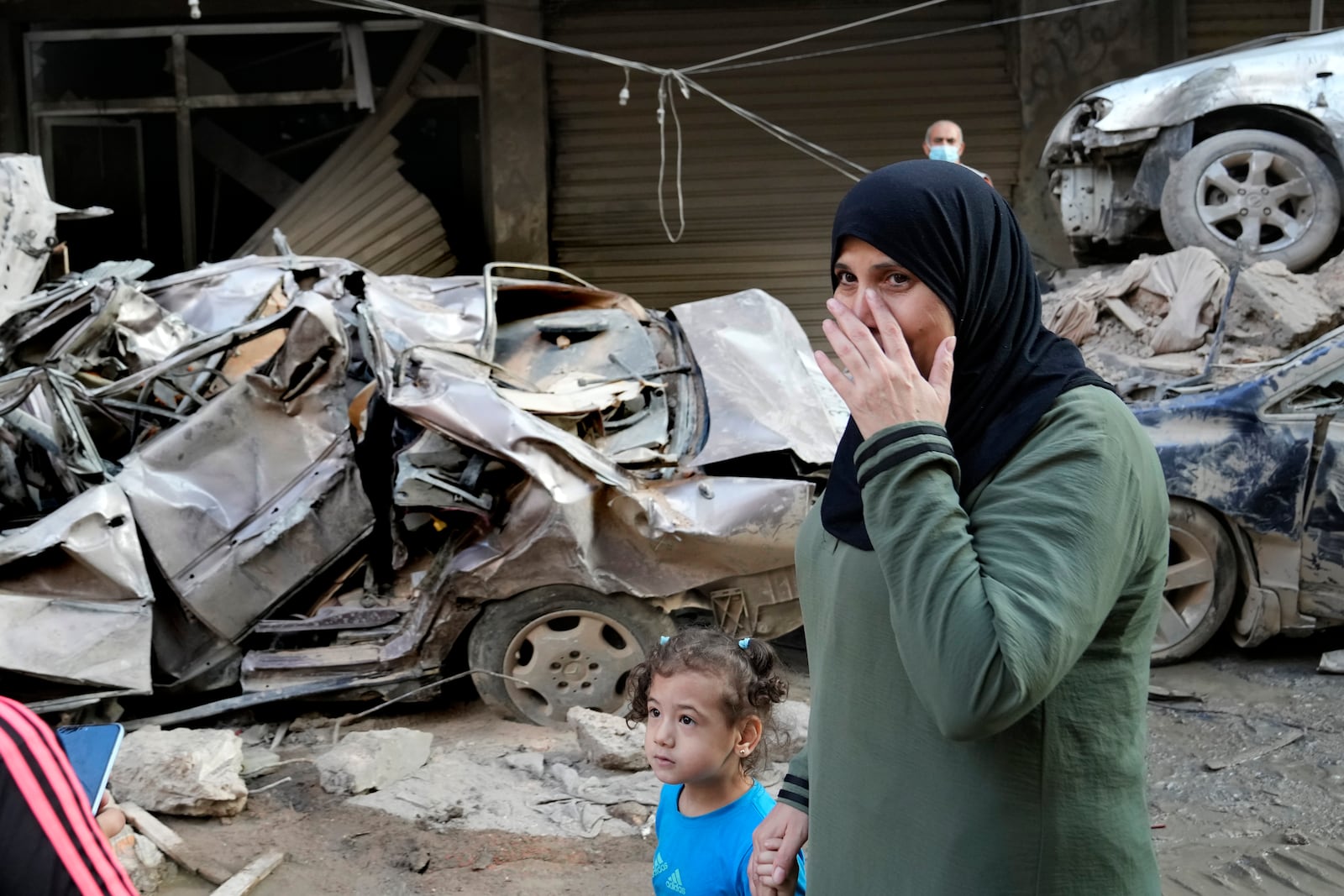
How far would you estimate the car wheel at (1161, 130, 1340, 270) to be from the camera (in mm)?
8383

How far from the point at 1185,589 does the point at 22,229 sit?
6.32 metres

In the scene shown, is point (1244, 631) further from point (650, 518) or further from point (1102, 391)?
point (1102, 391)

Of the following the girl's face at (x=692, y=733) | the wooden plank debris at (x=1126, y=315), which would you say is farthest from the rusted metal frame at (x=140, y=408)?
the wooden plank debris at (x=1126, y=315)

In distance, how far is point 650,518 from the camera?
5156 mm

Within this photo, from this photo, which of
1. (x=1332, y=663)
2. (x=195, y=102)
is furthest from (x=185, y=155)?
(x=1332, y=663)

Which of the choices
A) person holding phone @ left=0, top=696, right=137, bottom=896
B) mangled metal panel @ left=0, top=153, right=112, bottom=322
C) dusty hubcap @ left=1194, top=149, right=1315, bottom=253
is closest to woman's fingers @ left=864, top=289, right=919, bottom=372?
person holding phone @ left=0, top=696, right=137, bottom=896

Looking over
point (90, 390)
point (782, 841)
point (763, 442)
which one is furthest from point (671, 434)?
point (782, 841)

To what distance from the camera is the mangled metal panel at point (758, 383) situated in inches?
214

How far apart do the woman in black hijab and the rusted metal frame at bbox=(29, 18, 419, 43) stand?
1161 cm

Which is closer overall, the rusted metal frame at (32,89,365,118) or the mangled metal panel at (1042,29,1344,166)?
the mangled metal panel at (1042,29,1344,166)

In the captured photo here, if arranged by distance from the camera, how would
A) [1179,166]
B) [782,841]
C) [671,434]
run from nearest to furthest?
[782,841] < [671,434] < [1179,166]

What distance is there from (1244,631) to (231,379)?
4.85m

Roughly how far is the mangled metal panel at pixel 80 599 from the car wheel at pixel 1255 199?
6759mm

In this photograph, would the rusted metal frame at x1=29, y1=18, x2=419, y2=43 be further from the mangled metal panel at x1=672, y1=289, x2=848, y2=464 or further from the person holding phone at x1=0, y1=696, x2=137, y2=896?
the person holding phone at x1=0, y1=696, x2=137, y2=896
